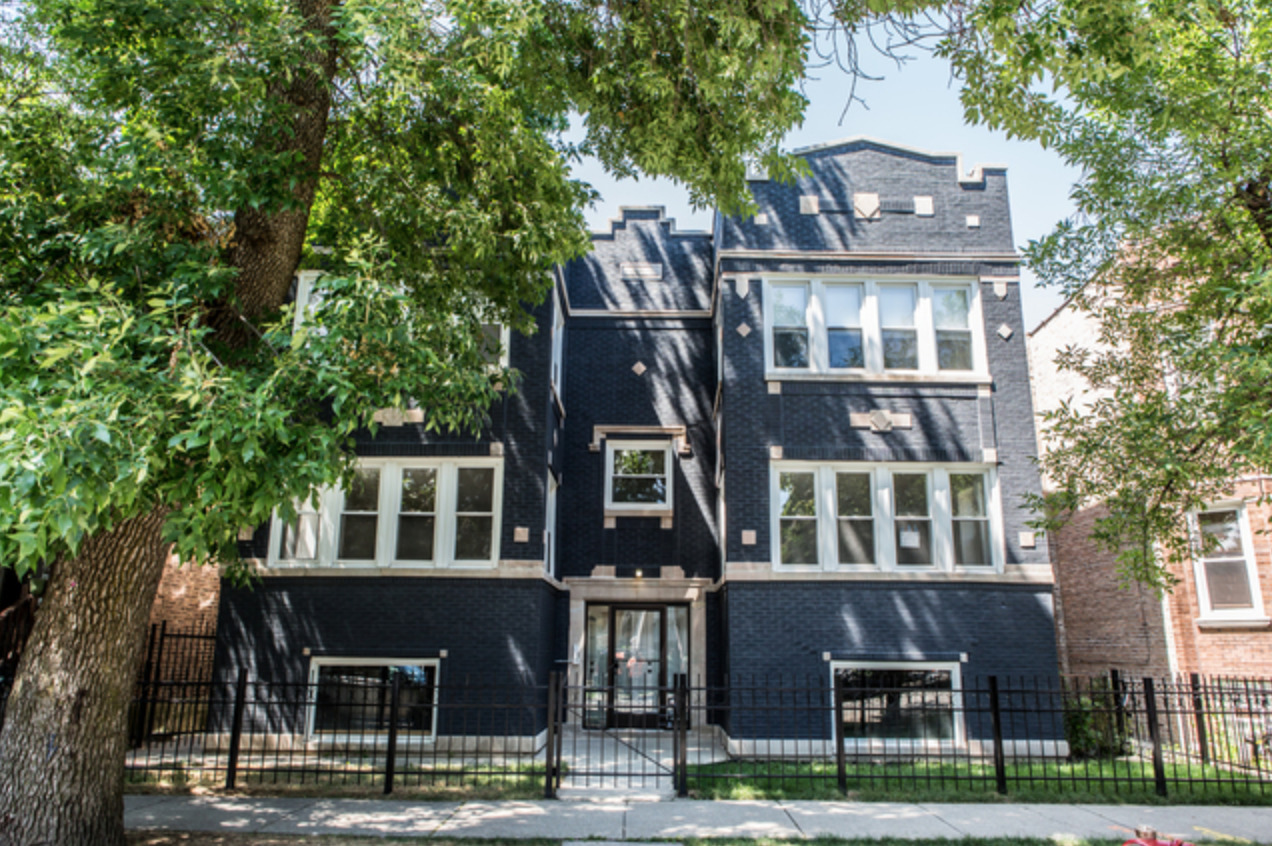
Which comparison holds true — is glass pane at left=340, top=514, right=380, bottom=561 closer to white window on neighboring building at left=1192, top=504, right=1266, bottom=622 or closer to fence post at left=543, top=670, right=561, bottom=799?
fence post at left=543, top=670, right=561, bottom=799

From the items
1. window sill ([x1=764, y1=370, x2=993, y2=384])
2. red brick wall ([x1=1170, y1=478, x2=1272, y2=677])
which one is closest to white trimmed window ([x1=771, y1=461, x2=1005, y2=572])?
window sill ([x1=764, y1=370, x2=993, y2=384])

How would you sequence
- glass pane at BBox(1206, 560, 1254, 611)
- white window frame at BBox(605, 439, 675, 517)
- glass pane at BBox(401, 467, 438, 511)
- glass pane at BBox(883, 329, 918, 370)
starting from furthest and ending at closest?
white window frame at BBox(605, 439, 675, 517)
glass pane at BBox(1206, 560, 1254, 611)
glass pane at BBox(883, 329, 918, 370)
glass pane at BBox(401, 467, 438, 511)

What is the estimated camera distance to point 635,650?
15336mm

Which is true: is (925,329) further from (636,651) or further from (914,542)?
(636,651)

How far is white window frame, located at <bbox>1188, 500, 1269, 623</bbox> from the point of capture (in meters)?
14.5

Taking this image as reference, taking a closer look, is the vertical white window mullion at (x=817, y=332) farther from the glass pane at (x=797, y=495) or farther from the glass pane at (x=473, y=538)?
the glass pane at (x=473, y=538)

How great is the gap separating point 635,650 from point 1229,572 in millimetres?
11130

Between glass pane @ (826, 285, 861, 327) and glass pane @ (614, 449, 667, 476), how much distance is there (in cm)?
427

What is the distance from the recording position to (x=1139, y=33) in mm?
6285

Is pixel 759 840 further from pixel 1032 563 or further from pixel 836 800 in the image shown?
pixel 1032 563

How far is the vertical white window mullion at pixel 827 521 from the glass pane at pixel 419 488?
6305mm

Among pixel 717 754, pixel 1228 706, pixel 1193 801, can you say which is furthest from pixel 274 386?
pixel 1228 706

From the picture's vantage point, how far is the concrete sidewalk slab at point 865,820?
25.1 feet

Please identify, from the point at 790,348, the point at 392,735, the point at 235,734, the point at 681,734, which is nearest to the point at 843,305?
the point at 790,348
